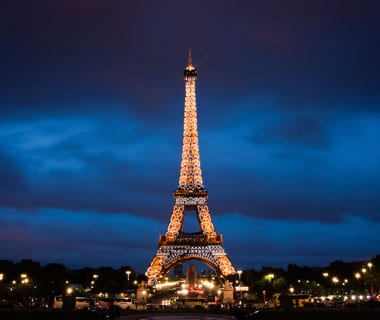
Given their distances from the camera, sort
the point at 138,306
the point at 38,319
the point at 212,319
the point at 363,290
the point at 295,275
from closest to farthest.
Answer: the point at 38,319, the point at 212,319, the point at 138,306, the point at 363,290, the point at 295,275

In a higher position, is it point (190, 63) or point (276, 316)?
point (190, 63)

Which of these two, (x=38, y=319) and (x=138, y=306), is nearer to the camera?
(x=38, y=319)

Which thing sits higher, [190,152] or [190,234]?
[190,152]

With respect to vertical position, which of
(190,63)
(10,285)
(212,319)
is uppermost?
(190,63)

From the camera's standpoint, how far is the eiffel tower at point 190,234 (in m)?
110

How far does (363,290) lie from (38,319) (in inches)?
3154

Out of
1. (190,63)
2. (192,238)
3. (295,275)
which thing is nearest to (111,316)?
(192,238)

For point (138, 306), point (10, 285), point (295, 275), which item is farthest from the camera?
point (295, 275)

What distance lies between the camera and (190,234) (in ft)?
367

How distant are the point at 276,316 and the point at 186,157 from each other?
70.4m

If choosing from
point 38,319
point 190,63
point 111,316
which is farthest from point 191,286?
point 38,319

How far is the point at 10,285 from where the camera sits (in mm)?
93562

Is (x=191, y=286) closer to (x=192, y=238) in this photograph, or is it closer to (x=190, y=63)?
(x=192, y=238)

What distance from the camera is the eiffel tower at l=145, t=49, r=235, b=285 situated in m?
110
